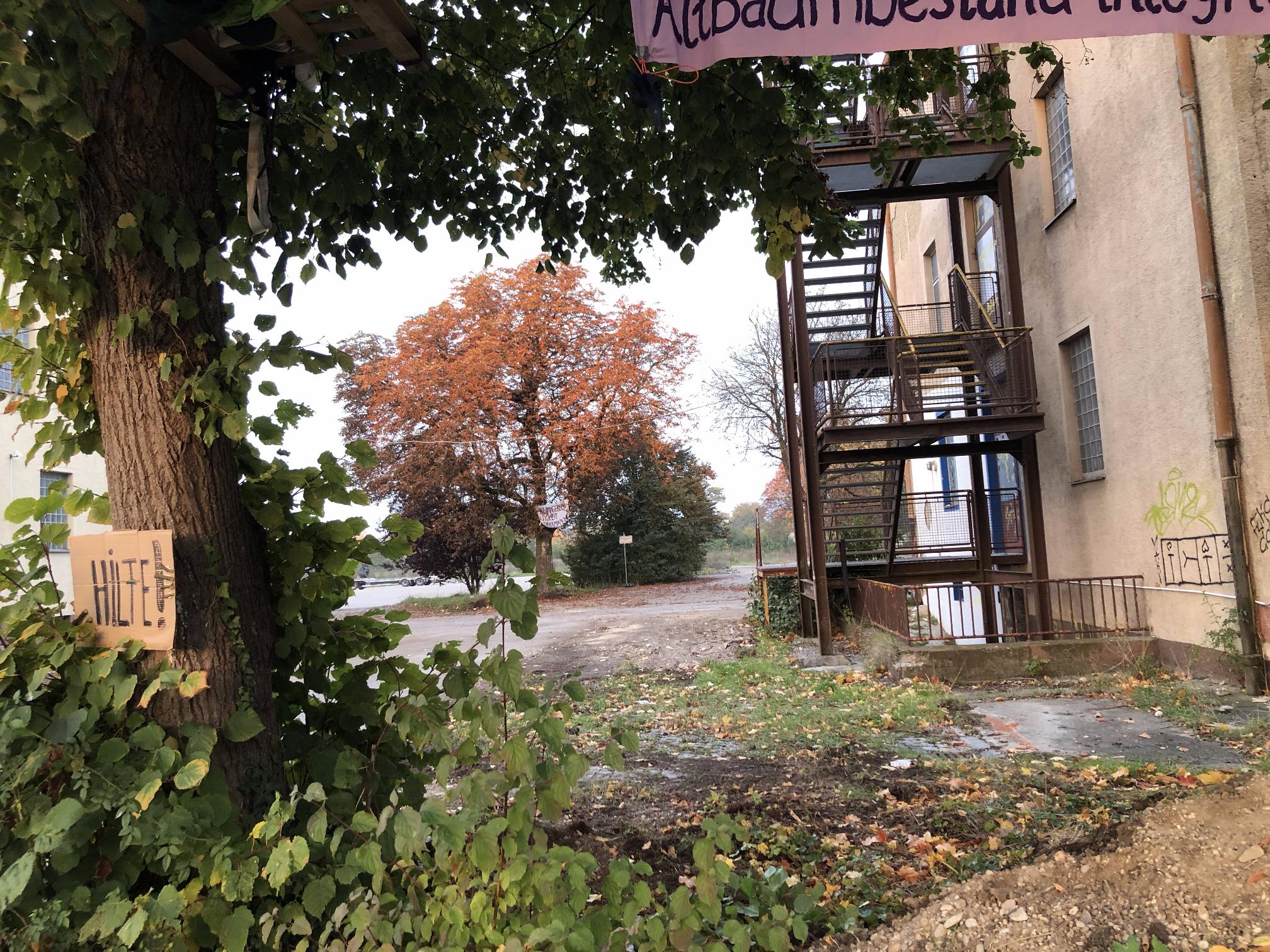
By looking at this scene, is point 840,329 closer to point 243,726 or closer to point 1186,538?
point 1186,538

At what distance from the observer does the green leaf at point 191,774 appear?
2113mm

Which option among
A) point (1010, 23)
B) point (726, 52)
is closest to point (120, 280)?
point (726, 52)

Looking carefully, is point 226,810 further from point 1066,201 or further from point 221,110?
point 1066,201

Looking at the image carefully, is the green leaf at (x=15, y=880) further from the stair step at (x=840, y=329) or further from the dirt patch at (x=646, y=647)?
the stair step at (x=840, y=329)

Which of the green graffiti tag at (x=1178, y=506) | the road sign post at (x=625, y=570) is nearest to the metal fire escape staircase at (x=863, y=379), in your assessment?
the green graffiti tag at (x=1178, y=506)

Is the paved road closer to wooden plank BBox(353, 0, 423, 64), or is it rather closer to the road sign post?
the road sign post

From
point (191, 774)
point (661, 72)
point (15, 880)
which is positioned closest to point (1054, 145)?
point (661, 72)

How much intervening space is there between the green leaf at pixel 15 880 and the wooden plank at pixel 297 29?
7.49ft

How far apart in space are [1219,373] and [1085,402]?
9.88 ft

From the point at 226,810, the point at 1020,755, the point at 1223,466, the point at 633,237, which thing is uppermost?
the point at 633,237

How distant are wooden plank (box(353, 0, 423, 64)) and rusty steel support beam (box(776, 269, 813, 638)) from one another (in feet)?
32.3

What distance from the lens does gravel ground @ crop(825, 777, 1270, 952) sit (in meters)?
2.74

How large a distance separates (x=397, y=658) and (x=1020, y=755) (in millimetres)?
4781

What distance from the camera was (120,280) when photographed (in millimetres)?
2486
